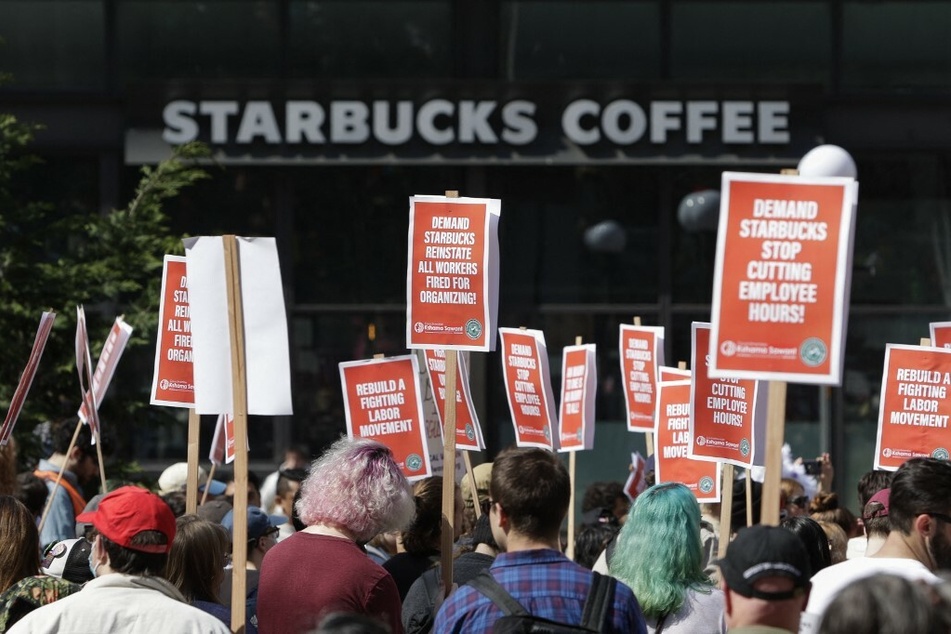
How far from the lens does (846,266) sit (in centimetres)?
428

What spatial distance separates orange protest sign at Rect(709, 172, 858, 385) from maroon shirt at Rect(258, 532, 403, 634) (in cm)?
135

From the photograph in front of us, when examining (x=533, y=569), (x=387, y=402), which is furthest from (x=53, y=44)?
(x=533, y=569)

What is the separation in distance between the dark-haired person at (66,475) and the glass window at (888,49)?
9266 mm

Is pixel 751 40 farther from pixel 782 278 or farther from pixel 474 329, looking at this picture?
pixel 782 278

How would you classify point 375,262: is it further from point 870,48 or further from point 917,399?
point 917,399

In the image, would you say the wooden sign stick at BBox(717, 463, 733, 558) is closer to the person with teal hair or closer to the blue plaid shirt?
the person with teal hair

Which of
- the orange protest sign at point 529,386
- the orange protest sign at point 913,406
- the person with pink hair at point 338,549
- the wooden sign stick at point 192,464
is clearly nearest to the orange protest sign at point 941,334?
the orange protest sign at point 913,406

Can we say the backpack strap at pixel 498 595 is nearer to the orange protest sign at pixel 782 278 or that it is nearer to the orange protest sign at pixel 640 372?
the orange protest sign at pixel 782 278

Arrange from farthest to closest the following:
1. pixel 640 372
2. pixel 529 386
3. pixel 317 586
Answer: pixel 640 372, pixel 529 386, pixel 317 586

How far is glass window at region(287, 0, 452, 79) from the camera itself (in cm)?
1513

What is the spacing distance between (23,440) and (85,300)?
125cm

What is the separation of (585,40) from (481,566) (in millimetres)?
10319

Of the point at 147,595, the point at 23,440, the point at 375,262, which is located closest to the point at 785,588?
the point at 147,595

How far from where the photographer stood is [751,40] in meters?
15.3
